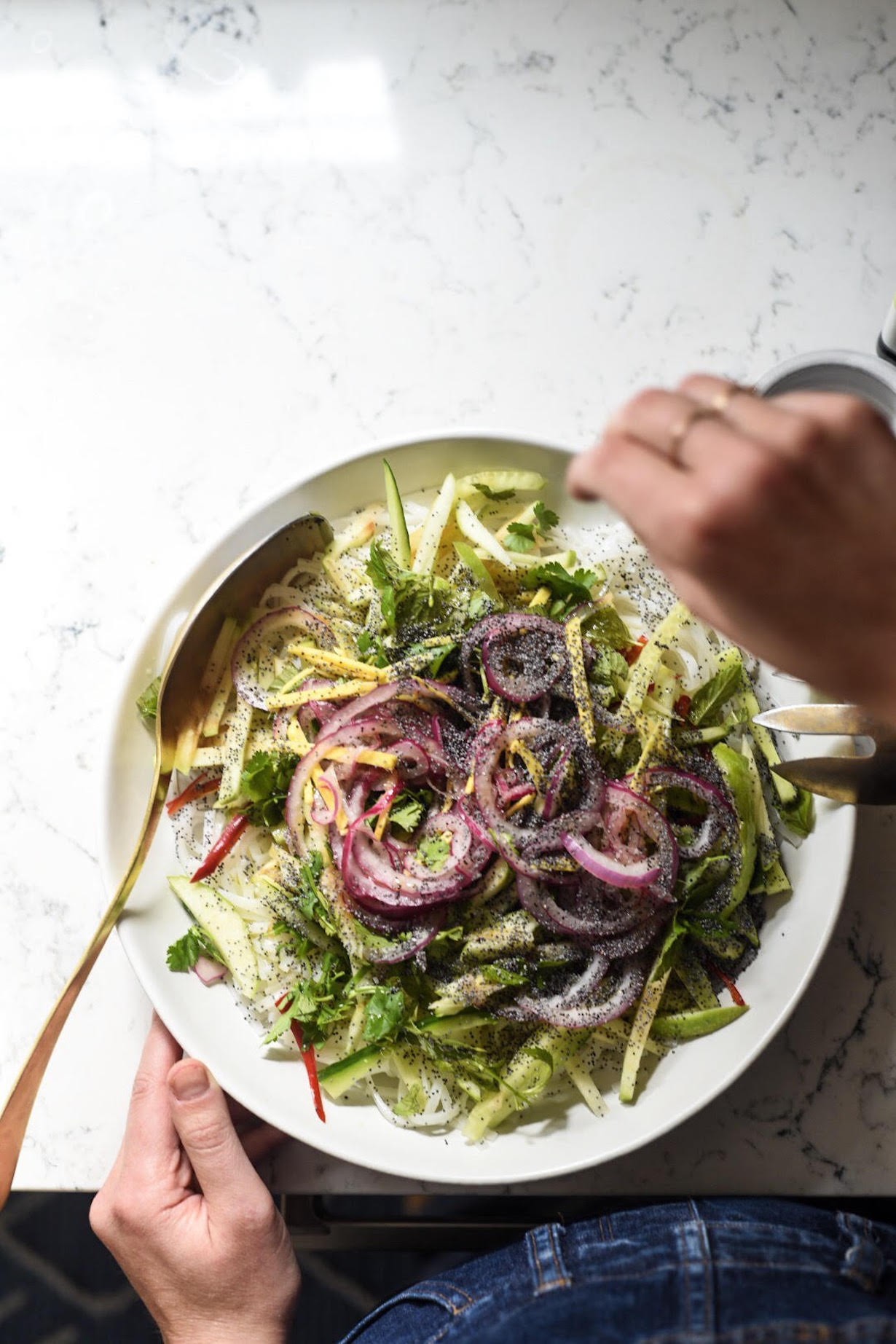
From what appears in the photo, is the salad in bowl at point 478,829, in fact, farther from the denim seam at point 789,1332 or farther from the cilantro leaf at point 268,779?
the denim seam at point 789,1332

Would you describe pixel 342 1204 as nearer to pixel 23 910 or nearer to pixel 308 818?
pixel 23 910

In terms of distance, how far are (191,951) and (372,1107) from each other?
11.2 inches

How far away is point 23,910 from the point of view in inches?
56.7

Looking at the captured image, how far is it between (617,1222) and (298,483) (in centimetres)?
99

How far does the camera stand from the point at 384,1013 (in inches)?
45.6

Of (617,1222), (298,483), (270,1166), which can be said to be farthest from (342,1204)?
(298,483)

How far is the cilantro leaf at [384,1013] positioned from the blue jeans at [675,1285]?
34 centimetres

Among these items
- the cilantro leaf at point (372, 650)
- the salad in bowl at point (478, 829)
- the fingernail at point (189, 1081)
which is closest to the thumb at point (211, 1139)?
the fingernail at point (189, 1081)

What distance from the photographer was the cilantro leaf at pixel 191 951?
4.02 feet

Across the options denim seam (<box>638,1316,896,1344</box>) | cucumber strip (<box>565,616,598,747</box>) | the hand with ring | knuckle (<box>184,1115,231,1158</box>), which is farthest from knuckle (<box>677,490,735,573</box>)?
knuckle (<box>184,1115,231,1158</box>)

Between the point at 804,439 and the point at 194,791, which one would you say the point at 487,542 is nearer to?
the point at 194,791

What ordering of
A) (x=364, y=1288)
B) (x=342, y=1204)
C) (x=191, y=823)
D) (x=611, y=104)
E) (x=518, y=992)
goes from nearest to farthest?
(x=518, y=992) → (x=191, y=823) → (x=611, y=104) → (x=342, y=1204) → (x=364, y=1288)

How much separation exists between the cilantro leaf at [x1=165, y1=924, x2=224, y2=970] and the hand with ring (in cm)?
80

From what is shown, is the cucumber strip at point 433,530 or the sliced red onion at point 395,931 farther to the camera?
the cucumber strip at point 433,530
